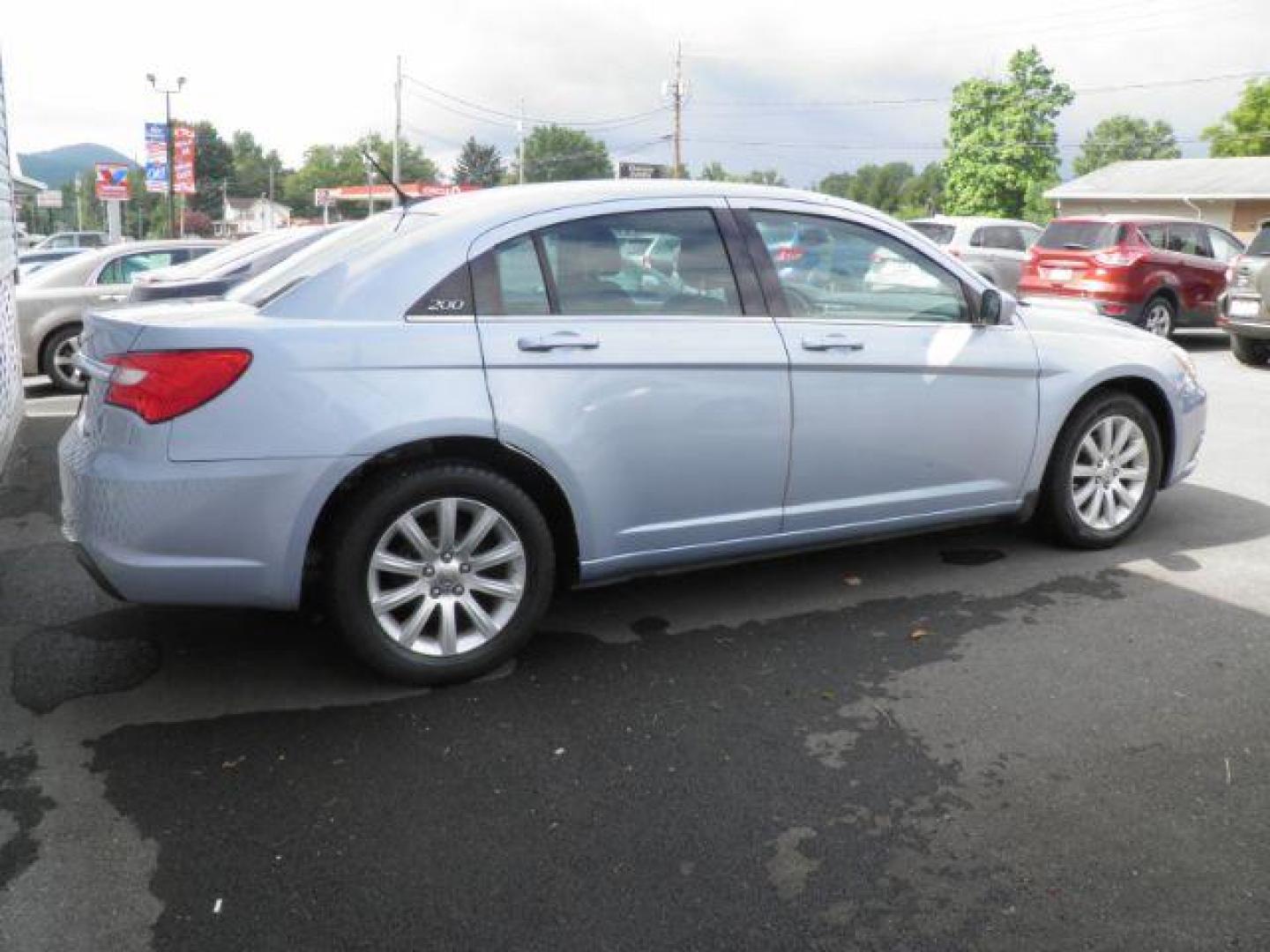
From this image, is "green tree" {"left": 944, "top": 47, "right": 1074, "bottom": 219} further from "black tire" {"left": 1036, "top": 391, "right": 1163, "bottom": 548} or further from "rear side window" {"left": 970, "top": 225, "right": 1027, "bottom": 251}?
"black tire" {"left": 1036, "top": 391, "right": 1163, "bottom": 548}

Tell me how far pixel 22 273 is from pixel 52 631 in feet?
53.0

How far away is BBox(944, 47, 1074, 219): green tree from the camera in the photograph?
6200 centimetres

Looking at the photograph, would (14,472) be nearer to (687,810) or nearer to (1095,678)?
(687,810)

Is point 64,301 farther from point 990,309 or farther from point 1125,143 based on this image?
point 1125,143

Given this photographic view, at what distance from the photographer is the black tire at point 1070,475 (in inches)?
194

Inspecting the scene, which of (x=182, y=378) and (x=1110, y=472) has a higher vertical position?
(x=182, y=378)

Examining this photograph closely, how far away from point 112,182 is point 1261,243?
105 feet

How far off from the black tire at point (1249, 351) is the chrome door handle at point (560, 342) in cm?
1118

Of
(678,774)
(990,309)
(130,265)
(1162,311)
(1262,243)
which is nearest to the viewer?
(678,774)

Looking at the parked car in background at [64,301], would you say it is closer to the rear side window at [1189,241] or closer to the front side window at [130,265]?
the front side window at [130,265]

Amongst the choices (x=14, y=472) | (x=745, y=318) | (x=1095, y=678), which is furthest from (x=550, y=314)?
(x=14, y=472)

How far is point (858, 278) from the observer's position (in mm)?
4406

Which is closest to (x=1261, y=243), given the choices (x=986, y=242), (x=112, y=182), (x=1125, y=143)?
(x=986, y=242)

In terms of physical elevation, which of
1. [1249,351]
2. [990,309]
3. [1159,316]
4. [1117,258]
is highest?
[1117,258]
